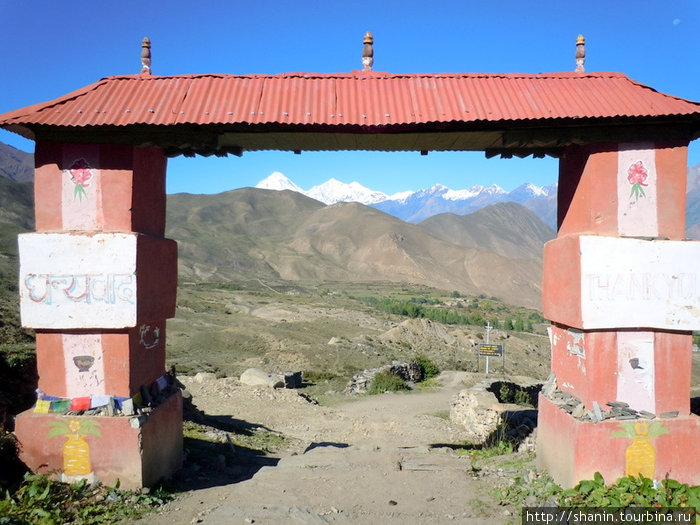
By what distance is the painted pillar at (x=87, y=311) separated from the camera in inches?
229

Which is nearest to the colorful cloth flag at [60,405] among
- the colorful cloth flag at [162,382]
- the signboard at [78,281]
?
the signboard at [78,281]

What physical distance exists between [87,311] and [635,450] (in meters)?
6.26

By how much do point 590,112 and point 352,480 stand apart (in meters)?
5.24

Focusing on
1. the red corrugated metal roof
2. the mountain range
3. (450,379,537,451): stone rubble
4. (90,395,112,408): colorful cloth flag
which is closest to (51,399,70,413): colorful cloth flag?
(90,395,112,408): colorful cloth flag

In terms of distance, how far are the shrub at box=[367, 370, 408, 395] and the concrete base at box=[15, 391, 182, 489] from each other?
1437 centimetres

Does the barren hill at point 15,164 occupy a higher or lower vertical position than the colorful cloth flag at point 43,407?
higher

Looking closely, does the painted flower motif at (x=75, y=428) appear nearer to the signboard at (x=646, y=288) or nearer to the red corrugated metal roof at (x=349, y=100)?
the red corrugated metal roof at (x=349, y=100)

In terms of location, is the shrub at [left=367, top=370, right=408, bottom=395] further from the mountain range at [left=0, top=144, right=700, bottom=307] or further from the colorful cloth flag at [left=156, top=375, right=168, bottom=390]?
the mountain range at [left=0, top=144, right=700, bottom=307]

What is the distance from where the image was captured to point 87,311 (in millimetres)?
5805

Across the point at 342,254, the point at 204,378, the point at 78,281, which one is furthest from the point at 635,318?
the point at 342,254

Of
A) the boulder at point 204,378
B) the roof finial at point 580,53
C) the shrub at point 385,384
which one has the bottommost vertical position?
the shrub at point 385,384

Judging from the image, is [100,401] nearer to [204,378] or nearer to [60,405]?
[60,405]

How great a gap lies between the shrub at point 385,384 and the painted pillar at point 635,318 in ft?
46.4

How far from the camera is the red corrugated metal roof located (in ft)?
19.1
